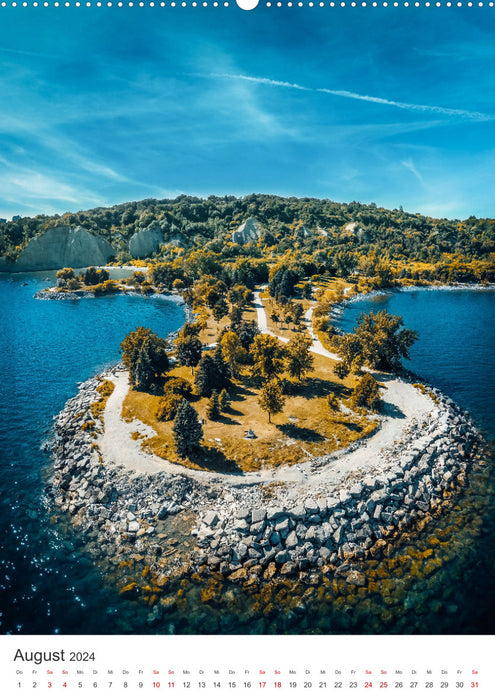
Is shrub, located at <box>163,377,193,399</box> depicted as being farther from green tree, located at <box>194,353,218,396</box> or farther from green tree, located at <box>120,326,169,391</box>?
green tree, located at <box>120,326,169,391</box>

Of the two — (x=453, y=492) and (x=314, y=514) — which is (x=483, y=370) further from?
(x=314, y=514)

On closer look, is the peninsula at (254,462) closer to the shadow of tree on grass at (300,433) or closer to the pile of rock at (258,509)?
the pile of rock at (258,509)

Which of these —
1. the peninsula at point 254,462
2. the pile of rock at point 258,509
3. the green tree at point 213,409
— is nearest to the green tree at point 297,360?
the peninsula at point 254,462

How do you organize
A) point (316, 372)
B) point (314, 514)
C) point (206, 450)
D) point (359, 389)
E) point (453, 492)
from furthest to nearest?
1. point (316, 372)
2. point (359, 389)
3. point (206, 450)
4. point (453, 492)
5. point (314, 514)

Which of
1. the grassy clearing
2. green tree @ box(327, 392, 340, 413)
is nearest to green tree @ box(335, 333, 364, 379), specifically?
the grassy clearing

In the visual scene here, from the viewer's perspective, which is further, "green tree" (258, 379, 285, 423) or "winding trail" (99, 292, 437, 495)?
"green tree" (258, 379, 285, 423)

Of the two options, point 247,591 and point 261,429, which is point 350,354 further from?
point 247,591
